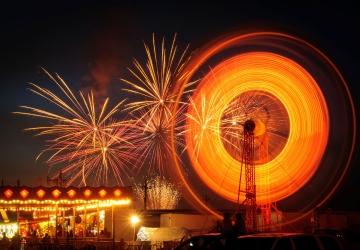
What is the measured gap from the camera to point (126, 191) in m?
28.5

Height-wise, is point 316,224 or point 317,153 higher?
point 317,153

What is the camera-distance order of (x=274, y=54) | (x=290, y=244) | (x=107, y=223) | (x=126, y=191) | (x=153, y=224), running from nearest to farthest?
(x=290, y=244) < (x=126, y=191) < (x=274, y=54) < (x=107, y=223) < (x=153, y=224)

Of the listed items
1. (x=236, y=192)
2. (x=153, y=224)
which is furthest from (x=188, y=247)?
(x=153, y=224)

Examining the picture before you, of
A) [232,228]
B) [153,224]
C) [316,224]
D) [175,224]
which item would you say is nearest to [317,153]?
[316,224]

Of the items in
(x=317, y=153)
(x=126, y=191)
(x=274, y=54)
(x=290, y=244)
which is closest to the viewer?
(x=290, y=244)

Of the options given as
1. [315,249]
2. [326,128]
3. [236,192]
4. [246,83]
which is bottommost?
[315,249]

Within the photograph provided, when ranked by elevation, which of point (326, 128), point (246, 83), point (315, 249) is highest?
point (246, 83)

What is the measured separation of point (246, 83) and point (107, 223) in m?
16.3

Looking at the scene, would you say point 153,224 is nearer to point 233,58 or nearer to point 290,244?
point 233,58

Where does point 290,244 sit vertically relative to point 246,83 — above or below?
below

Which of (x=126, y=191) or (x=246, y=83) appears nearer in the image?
(x=126, y=191)

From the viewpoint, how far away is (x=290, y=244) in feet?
41.9

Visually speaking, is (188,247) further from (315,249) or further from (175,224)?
(175,224)

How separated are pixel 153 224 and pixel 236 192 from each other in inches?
1010
